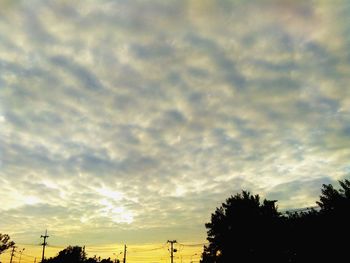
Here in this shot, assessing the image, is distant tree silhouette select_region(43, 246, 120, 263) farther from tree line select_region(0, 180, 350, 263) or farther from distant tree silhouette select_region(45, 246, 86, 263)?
tree line select_region(0, 180, 350, 263)

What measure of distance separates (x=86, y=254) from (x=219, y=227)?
5591 cm

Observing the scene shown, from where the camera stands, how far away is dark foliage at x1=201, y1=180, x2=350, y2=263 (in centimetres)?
3466

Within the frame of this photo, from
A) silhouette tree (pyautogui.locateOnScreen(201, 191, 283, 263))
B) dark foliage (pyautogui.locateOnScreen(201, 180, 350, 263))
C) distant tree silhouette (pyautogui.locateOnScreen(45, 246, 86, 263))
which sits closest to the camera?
dark foliage (pyautogui.locateOnScreen(201, 180, 350, 263))

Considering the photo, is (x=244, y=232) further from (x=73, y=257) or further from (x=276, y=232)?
(x=73, y=257)

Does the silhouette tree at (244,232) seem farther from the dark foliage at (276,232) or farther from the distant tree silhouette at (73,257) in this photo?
the distant tree silhouette at (73,257)

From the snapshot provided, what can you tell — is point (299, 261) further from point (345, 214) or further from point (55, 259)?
point (55, 259)

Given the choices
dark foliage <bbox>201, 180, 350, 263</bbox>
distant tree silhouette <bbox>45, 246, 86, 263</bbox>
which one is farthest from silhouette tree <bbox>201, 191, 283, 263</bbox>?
Answer: distant tree silhouette <bbox>45, 246, 86, 263</bbox>

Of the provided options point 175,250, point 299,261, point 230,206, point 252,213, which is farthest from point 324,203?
point 175,250

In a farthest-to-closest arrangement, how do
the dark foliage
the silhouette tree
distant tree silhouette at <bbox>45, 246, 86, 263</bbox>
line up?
distant tree silhouette at <bbox>45, 246, 86, 263</bbox> → the silhouette tree → the dark foliage

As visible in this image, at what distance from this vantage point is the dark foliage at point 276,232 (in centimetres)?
3466

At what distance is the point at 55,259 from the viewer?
3123 inches

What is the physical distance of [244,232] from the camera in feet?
169

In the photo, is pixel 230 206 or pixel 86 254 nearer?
pixel 230 206

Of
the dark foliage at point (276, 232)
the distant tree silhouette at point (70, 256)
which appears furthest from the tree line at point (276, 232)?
the distant tree silhouette at point (70, 256)
